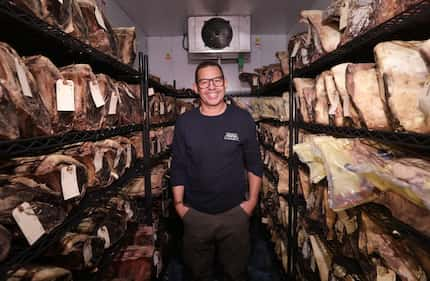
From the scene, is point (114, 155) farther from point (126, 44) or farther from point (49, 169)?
point (126, 44)

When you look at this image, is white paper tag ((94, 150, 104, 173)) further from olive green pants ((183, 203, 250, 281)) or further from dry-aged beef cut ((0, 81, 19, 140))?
olive green pants ((183, 203, 250, 281))

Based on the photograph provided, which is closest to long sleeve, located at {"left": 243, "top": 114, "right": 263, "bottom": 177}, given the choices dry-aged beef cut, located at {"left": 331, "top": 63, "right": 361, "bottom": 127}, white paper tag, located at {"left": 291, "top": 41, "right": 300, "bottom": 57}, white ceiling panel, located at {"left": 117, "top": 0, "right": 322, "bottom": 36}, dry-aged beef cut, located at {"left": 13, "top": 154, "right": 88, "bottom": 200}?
white paper tag, located at {"left": 291, "top": 41, "right": 300, "bottom": 57}

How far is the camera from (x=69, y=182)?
1.07 m

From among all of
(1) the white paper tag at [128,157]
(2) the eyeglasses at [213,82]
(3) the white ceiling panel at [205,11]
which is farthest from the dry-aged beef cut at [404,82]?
(3) the white ceiling panel at [205,11]

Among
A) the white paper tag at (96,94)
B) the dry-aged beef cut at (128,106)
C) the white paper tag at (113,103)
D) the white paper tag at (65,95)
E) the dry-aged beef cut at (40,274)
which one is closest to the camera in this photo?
the dry-aged beef cut at (40,274)

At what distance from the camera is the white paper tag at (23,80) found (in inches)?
34.0

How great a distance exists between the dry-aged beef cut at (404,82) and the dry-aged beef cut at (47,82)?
1.16 meters

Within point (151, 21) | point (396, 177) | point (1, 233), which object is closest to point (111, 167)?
point (1, 233)

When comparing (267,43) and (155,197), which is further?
(267,43)

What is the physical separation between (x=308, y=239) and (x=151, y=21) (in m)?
3.08

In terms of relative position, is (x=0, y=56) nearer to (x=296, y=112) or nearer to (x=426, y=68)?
(x=426, y=68)

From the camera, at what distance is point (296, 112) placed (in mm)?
2062

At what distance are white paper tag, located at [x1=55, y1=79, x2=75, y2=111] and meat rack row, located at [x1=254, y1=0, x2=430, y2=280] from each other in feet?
3.77

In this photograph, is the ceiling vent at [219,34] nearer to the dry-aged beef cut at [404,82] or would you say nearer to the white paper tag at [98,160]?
the white paper tag at [98,160]
